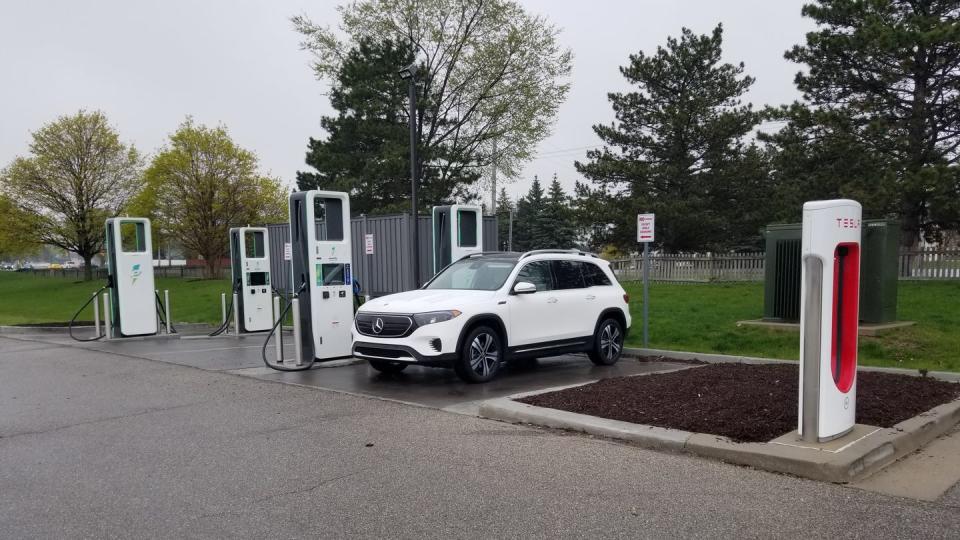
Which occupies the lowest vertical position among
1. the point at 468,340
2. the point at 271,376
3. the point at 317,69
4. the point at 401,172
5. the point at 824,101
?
the point at 271,376

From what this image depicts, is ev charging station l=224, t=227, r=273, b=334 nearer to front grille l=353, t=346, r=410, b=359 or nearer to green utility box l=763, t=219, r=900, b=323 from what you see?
front grille l=353, t=346, r=410, b=359

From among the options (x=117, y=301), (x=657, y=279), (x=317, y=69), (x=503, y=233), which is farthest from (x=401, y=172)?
(x=503, y=233)

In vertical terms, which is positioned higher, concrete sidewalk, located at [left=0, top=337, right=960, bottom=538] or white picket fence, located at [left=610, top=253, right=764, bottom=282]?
white picket fence, located at [left=610, top=253, right=764, bottom=282]

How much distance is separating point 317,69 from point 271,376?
28275mm

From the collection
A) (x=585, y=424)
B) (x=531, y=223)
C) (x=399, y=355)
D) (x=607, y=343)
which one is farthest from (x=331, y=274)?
(x=531, y=223)

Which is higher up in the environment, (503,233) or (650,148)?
(650,148)

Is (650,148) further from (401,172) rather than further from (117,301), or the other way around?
(117,301)

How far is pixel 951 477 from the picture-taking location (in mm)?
5105

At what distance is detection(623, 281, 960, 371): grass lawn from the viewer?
10250mm

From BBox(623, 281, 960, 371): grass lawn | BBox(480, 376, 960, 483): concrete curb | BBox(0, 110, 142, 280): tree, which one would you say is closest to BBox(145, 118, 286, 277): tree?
BBox(0, 110, 142, 280): tree

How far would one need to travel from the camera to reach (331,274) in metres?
11.0

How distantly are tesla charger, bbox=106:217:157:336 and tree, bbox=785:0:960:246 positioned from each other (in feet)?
72.8

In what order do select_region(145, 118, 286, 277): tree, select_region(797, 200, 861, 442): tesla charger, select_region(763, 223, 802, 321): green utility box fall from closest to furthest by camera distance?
1. select_region(797, 200, 861, 442): tesla charger
2. select_region(763, 223, 802, 321): green utility box
3. select_region(145, 118, 286, 277): tree

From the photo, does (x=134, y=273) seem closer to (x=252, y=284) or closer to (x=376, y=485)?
(x=252, y=284)
